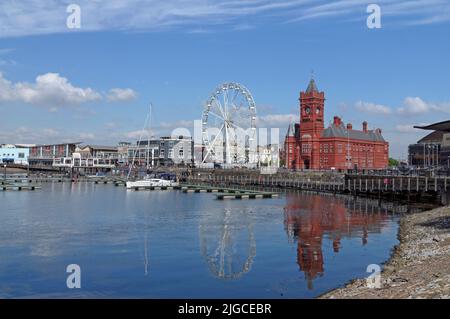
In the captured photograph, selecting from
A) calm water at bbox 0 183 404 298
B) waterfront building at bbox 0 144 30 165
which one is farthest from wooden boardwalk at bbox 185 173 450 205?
waterfront building at bbox 0 144 30 165

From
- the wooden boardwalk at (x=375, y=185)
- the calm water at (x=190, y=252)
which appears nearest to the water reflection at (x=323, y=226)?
the calm water at (x=190, y=252)

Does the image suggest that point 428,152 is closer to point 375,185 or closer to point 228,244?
point 375,185

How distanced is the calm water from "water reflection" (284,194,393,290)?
0.07m

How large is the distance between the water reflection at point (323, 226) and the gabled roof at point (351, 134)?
60557mm

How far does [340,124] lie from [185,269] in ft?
345

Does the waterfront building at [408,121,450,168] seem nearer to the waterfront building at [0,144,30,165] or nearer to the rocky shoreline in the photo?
the rocky shoreline

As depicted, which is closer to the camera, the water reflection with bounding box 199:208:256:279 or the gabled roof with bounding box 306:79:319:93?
the water reflection with bounding box 199:208:256:279

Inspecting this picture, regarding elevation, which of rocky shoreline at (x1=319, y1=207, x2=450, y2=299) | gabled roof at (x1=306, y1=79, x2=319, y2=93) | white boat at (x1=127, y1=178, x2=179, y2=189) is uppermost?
gabled roof at (x1=306, y1=79, x2=319, y2=93)

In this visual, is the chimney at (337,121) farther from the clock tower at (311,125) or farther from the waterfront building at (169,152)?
the waterfront building at (169,152)

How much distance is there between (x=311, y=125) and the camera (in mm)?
115750

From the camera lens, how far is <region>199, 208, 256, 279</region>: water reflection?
22.5m

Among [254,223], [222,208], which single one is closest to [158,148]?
[222,208]

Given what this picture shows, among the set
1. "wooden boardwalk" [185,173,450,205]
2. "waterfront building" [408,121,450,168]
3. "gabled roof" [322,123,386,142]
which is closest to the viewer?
"wooden boardwalk" [185,173,450,205]

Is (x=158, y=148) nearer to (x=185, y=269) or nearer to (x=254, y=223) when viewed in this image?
(x=254, y=223)
